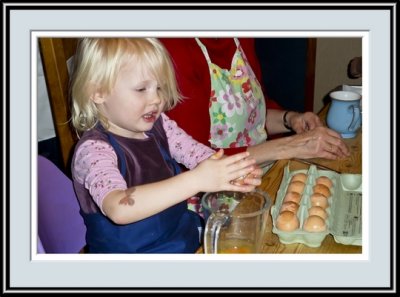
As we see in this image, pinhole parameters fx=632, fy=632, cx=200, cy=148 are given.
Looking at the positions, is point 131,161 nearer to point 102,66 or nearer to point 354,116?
point 102,66

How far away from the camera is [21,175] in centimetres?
84

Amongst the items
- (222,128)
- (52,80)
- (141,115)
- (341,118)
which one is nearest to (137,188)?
(141,115)

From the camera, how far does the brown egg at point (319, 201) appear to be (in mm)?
1101

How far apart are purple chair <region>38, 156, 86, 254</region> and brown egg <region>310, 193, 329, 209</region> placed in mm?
440

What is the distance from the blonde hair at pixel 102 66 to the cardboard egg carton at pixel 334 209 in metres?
0.30

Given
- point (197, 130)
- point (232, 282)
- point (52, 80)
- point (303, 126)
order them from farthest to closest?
point (303, 126), point (197, 130), point (52, 80), point (232, 282)

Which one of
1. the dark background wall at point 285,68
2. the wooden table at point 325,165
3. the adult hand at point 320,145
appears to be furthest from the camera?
the dark background wall at point 285,68

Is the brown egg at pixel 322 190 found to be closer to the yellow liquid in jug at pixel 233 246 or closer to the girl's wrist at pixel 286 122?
the yellow liquid in jug at pixel 233 246

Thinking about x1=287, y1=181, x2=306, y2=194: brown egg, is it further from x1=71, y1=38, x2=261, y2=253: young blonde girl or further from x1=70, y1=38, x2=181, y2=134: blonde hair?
x1=70, y1=38, x2=181, y2=134: blonde hair

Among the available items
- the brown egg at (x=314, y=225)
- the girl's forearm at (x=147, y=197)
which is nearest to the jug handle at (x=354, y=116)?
the brown egg at (x=314, y=225)

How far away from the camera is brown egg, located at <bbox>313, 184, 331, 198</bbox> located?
113cm

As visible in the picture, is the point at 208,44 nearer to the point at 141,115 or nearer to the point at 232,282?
the point at 141,115
